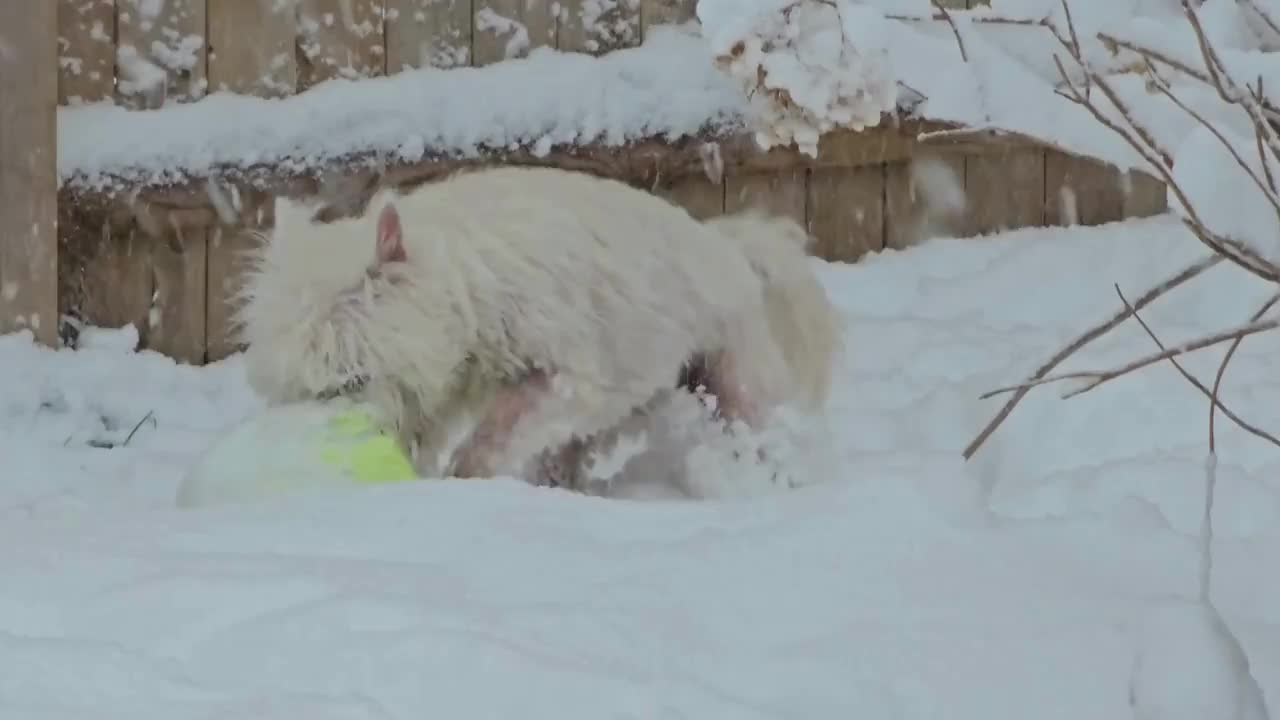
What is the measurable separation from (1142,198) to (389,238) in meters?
2.03

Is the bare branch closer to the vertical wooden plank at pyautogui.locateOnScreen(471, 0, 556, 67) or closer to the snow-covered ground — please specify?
the snow-covered ground

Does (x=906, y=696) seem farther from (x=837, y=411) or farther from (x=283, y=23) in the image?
(x=283, y=23)

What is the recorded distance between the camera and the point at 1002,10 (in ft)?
3.70

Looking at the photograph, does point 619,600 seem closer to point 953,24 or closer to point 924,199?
point 953,24

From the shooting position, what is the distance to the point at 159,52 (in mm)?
3209

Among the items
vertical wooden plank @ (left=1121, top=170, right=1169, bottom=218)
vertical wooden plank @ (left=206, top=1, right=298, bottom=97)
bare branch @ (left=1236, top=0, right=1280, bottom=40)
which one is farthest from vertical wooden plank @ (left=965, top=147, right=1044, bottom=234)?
bare branch @ (left=1236, top=0, right=1280, bottom=40)

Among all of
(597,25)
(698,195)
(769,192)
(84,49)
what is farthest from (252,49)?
(769,192)

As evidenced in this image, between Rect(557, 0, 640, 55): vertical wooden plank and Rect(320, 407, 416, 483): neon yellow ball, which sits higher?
Rect(557, 0, 640, 55): vertical wooden plank

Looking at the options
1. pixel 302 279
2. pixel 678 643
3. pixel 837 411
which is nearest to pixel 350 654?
pixel 678 643

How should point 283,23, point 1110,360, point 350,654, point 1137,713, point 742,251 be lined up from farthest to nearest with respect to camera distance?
1. point 283,23
2. point 1110,360
3. point 742,251
4. point 350,654
5. point 1137,713

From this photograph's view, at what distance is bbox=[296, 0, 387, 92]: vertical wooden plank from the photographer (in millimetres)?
3252

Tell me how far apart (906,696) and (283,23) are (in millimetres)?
2580

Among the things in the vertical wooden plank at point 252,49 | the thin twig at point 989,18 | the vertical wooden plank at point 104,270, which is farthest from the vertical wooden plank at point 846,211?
the thin twig at point 989,18

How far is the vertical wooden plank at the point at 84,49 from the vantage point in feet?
10.4
